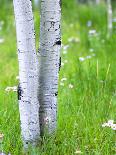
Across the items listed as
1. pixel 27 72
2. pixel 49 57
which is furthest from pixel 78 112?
pixel 27 72

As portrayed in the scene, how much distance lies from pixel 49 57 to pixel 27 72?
0.75ft

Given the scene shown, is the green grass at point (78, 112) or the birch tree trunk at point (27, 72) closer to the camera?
the birch tree trunk at point (27, 72)

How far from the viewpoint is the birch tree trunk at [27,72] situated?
2693 millimetres

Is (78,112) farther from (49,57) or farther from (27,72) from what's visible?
(27,72)

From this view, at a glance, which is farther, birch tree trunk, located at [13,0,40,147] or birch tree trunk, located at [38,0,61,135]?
birch tree trunk, located at [38,0,61,135]

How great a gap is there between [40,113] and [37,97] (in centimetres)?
14

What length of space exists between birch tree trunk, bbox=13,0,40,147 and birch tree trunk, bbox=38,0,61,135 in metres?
0.13

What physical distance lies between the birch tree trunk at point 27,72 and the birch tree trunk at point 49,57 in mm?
131

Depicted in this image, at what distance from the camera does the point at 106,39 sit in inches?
250

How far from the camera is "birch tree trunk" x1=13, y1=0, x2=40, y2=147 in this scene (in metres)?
2.69

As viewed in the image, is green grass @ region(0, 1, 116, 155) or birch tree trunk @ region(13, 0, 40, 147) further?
green grass @ region(0, 1, 116, 155)

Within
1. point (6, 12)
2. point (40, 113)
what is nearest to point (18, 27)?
point (40, 113)

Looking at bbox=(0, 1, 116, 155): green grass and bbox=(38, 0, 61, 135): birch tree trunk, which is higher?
bbox=(38, 0, 61, 135): birch tree trunk

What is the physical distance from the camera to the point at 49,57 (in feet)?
9.59
